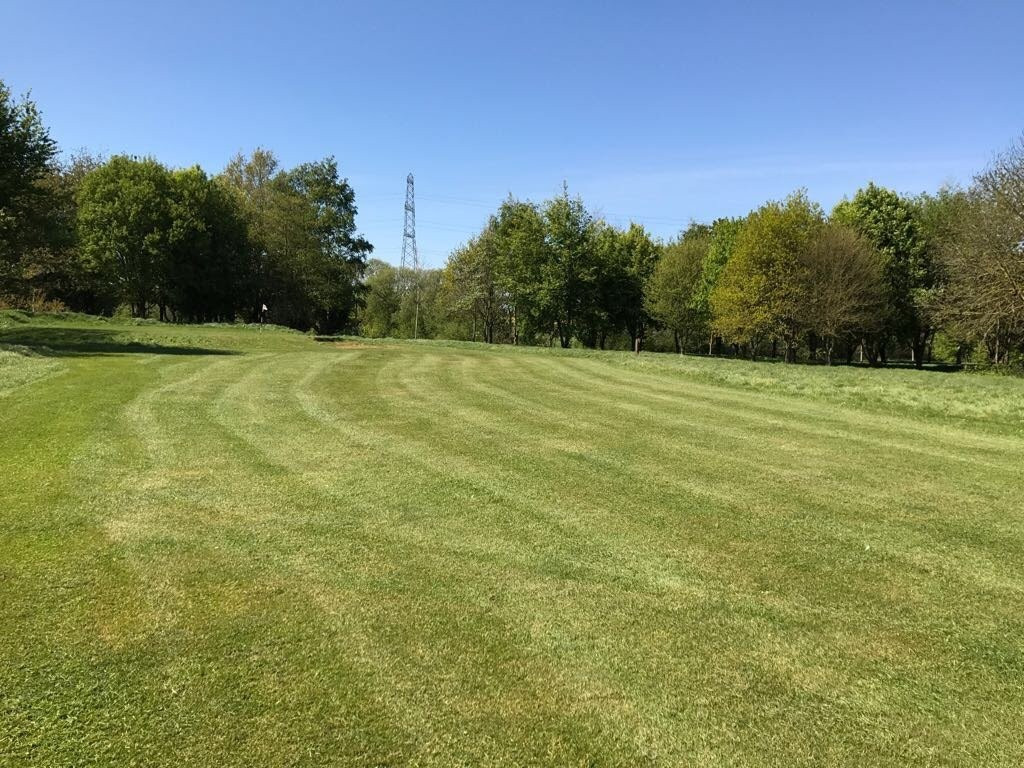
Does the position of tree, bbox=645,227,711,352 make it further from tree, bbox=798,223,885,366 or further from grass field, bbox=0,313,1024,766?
grass field, bbox=0,313,1024,766

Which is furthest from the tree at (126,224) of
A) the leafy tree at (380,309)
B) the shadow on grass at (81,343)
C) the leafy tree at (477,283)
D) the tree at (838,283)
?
the tree at (838,283)

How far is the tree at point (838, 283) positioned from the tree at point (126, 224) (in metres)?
43.7

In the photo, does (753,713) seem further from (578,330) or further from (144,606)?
(578,330)

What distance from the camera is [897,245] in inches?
1778

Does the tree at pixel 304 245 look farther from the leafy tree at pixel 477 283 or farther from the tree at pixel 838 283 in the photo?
the tree at pixel 838 283

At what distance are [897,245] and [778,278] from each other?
12.8 meters

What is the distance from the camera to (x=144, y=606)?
3840 millimetres

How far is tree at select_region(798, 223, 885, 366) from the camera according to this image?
1518 inches

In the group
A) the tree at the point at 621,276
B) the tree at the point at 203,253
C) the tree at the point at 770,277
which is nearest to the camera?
the tree at the point at 770,277

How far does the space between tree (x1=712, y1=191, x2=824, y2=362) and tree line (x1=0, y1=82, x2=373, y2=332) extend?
32.0 m

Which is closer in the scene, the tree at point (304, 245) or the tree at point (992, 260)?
the tree at point (992, 260)

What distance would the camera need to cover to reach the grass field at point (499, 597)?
A: 284cm

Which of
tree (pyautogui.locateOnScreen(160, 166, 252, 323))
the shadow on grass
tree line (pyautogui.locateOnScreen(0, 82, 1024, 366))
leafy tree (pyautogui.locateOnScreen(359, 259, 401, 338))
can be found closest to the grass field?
the shadow on grass

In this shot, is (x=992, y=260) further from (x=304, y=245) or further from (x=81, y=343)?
(x=304, y=245)
